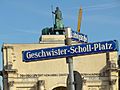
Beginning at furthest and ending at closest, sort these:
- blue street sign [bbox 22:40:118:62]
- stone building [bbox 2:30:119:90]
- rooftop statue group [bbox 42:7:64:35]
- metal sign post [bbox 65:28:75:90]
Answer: rooftop statue group [bbox 42:7:64:35] < stone building [bbox 2:30:119:90] < blue street sign [bbox 22:40:118:62] < metal sign post [bbox 65:28:75:90]

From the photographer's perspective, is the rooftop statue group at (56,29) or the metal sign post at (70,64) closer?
the metal sign post at (70,64)

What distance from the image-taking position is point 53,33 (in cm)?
6862

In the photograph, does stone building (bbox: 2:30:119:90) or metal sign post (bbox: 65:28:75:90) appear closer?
metal sign post (bbox: 65:28:75:90)

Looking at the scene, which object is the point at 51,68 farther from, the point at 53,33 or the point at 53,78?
the point at 53,33

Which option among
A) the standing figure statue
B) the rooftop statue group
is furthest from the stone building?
the standing figure statue

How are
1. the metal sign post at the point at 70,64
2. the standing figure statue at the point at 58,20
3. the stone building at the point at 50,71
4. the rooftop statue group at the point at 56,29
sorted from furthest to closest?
the standing figure statue at the point at 58,20, the rooftop statue group at the point at 56,29, the stone building at the point at 50,71, the metal sign post at the point at 70,64

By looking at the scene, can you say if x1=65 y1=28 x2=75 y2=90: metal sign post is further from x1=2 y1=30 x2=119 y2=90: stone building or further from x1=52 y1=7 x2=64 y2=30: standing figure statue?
x1=52 y1=7 x2=64 y2=30: standing figure statue

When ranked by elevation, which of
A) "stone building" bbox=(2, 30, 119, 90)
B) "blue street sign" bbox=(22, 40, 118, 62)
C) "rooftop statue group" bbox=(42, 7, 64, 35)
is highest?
"rooftop statue group" bbox=(42, 7, 64, 35)

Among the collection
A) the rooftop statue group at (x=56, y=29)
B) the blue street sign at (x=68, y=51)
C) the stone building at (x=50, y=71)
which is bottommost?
the stone building at (x=50, y=71)

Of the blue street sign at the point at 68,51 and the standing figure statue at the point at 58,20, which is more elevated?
the standing figure statue at the point at 58,20

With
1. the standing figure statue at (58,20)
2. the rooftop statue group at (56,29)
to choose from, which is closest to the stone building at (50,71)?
the rooftop statue group at (56,29)

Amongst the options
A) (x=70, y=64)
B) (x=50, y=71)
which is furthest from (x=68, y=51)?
(x=50, y=71)

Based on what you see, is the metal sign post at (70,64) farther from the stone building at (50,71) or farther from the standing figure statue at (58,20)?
the standing figure statue at (58,20)

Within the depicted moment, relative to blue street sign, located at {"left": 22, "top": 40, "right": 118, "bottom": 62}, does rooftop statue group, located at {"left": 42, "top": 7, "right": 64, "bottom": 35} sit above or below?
above
